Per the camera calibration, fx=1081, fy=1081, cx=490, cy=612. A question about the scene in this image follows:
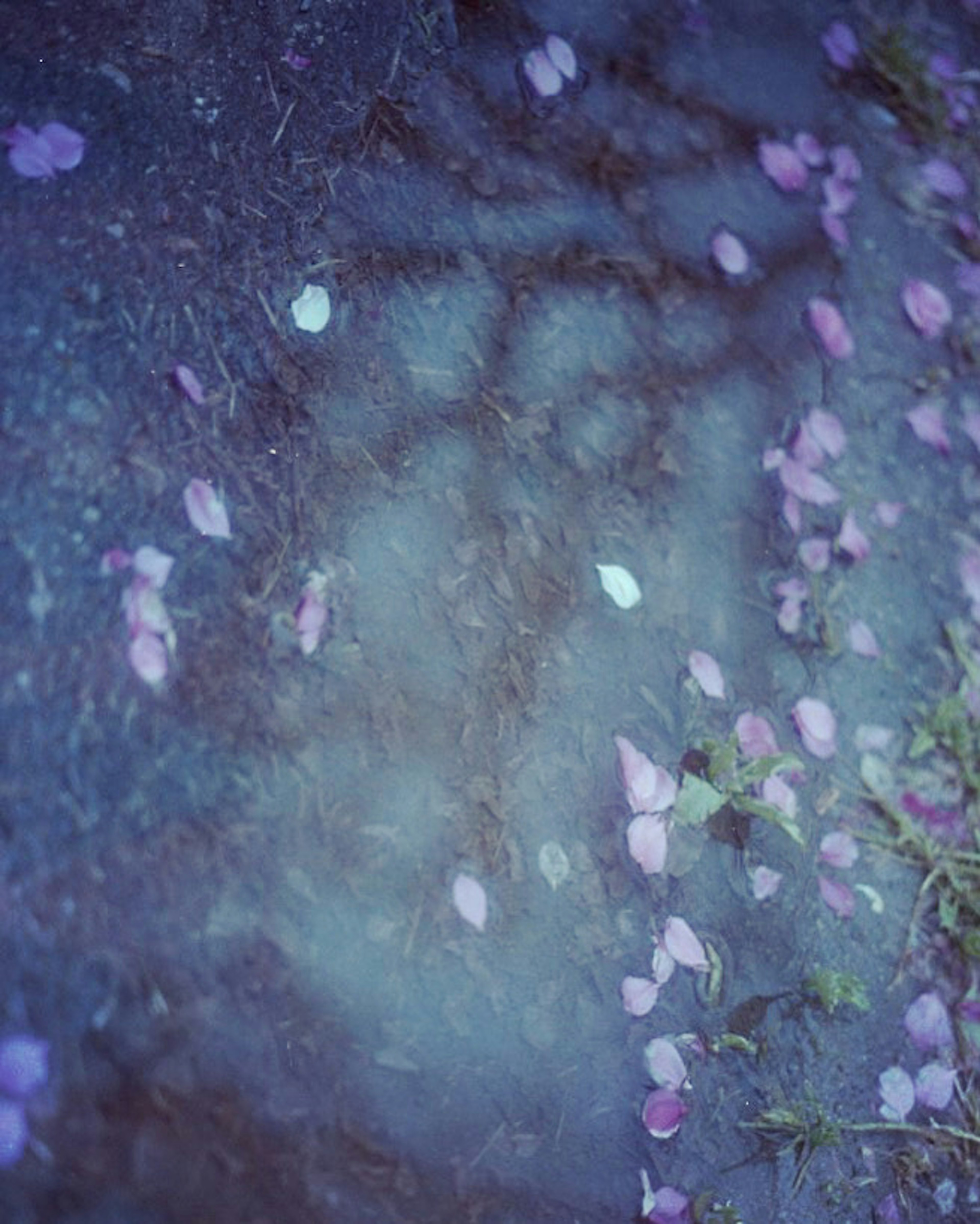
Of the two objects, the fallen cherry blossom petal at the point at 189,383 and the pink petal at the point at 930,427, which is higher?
the fallen cherry blossom petal at the point at 189,383

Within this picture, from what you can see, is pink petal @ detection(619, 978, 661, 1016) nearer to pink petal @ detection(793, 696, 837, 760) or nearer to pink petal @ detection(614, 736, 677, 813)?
pink petal @ detection(614, 736, 677, 813)

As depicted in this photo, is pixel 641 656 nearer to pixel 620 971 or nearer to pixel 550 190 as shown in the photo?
pixel 620 971

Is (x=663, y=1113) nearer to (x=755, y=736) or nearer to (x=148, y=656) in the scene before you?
(x=755, y=736)

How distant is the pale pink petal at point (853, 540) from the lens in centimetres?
183

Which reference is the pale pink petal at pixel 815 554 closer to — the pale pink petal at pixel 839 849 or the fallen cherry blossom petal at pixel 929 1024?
the pale pink petal at pixel 839 849

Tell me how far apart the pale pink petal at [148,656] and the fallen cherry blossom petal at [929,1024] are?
3.78 feet

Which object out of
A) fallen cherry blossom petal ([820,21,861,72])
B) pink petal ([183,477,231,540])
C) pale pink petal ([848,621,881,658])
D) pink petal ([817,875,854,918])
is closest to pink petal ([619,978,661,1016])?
pink petal ([817,875,854,918])

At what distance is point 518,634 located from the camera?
1521 mm

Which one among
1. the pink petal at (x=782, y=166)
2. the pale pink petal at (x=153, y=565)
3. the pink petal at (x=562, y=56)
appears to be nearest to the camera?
the pale pink petal at (x=153, y=565)

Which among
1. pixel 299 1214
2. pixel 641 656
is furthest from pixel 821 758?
pixel 299 1214

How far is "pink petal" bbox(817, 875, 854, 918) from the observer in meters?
1.58

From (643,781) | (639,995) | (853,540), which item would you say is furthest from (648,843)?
(853,540)

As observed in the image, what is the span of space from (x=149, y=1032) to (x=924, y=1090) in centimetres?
106

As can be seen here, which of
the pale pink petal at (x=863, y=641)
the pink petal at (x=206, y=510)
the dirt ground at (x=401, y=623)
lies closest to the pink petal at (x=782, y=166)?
the dirt ground at (x=401, y=623)
